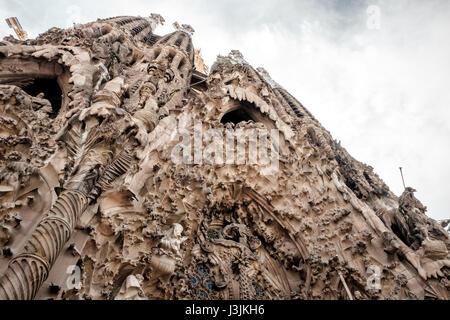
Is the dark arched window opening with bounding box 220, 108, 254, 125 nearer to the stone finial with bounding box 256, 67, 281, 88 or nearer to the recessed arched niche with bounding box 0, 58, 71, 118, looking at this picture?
the recessed arched niche with bounding box 0, 58, 71, 118

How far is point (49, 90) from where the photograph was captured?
667 centimetres

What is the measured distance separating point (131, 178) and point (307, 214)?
3.67 metres

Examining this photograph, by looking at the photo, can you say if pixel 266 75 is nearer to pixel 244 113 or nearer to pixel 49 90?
pixel 244 113

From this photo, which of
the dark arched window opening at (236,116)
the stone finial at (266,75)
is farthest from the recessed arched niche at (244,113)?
the stone finial at (266,75)

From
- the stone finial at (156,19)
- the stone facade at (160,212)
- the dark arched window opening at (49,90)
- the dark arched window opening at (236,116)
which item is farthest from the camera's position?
the stone finial at (156,19)

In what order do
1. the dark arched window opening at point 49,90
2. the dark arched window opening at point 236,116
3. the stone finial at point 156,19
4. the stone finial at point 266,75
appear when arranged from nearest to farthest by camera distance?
1. the dark arched window opening at point 49,90
2. the dark arched window opening at point 236,116
3. the stone finial at point 266,75
4. the stone finial at point 156,19

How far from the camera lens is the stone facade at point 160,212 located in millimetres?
2582

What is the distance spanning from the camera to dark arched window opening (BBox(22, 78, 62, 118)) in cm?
638

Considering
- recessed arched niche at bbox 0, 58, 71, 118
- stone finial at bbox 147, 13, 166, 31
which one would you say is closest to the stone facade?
recessed arched niche at bbox 0, 58, 71, 118

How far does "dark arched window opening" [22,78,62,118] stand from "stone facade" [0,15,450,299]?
0.11ft

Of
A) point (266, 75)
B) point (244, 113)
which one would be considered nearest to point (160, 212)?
point (244, 113)

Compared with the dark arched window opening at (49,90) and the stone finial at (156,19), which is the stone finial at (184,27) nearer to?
the stone finial at (156,19)

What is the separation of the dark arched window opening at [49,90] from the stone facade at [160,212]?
3cm
